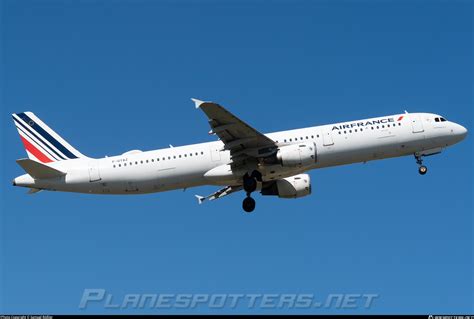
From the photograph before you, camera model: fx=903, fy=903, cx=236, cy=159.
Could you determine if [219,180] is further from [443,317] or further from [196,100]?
[443,317]

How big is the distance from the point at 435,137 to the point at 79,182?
24.0 m

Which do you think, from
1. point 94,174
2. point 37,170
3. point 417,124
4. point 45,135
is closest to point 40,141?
point 45,135

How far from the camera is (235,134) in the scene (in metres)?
58.1

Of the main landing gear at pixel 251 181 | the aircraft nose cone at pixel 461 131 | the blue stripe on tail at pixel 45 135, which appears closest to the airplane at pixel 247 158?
the main landing gear at pixel 251 181

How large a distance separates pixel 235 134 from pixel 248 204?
18.3 feet

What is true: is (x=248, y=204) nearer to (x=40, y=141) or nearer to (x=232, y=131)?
(x=232, y=131)

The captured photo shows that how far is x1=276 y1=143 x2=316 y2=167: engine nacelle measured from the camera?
190 ft

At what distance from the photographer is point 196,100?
178 ft

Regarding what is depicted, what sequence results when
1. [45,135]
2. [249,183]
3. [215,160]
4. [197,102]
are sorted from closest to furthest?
[197,102], [215,160], [249,183], [45,135]

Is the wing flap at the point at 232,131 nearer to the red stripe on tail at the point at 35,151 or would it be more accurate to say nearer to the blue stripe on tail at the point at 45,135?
the blue stripe on tail at the point at 45,135

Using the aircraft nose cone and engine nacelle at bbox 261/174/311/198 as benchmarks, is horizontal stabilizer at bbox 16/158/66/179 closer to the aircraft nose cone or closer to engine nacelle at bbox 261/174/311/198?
engine nacelle at bbox 261/174/311/198

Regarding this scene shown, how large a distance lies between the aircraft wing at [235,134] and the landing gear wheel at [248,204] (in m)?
3.21

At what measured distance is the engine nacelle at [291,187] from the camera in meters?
63.3

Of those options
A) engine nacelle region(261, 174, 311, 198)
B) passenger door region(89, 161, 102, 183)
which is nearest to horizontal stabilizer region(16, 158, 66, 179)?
passenger door region(89, 161, 102, 183)
